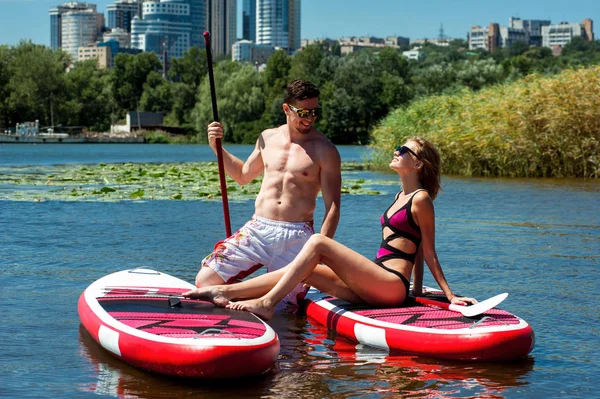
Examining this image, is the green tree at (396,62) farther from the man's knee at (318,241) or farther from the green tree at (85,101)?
the man's knee at (318,241)

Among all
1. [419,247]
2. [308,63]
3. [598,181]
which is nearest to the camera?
[419,247]

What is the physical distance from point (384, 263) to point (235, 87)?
72.7 metres

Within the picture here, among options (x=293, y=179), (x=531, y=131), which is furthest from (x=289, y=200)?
(x=531, y=131)

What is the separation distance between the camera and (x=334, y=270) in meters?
6.44

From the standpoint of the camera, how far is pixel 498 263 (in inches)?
429

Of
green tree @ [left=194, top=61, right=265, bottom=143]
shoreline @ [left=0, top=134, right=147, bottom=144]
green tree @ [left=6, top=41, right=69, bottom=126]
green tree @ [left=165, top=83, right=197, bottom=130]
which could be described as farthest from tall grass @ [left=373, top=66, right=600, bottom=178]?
green tree @ [left=165, top=83, right=197, bottom=130]

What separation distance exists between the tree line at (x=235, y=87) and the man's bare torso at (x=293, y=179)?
170ft

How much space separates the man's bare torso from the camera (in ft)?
23.1

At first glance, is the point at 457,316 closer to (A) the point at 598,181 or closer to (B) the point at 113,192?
(B) the point at 113,192

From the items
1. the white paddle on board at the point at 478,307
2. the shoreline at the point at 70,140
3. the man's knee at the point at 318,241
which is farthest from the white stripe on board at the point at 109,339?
the shoreline at the point at 70,140

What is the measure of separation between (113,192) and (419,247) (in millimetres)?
14366

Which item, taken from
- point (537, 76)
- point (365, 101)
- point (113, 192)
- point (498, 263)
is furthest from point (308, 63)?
point (498, 263)

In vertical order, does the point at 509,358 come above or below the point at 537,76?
below

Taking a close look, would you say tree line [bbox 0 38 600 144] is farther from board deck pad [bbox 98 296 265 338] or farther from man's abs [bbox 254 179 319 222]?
board deck pad [bbox 98 296 265 338]
